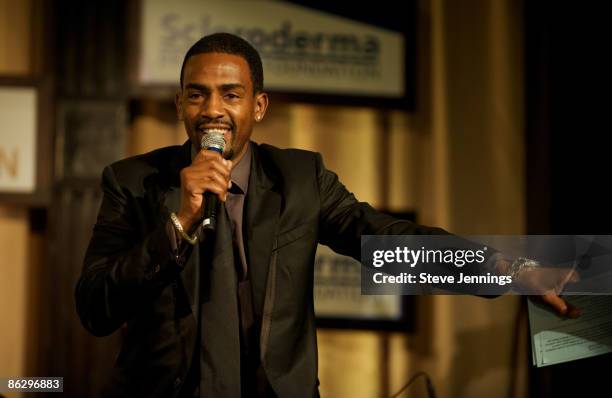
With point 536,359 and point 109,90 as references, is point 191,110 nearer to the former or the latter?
point 536,359

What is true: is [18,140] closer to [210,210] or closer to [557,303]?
[210,210]

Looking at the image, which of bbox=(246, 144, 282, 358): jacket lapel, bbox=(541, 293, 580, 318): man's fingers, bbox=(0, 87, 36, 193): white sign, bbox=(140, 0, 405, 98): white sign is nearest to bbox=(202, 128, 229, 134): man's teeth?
bbox=(246, 144, 282, 358): jacket lapel

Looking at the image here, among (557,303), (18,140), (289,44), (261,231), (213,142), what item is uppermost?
(289,44)

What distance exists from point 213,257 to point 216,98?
253mm

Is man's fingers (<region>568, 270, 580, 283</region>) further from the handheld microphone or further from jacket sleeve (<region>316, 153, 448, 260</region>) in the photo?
the handheld microphone

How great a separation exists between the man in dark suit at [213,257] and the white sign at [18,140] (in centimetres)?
101

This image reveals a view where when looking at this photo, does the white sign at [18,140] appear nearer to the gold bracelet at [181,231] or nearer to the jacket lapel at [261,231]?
the jacket lapel at [261,231]

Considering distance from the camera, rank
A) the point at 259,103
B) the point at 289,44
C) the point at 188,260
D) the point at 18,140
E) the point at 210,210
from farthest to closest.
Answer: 1. the point at 289,44
2. the point at 18,140
3. the point at 259,103
4. the point at 188,260
5. the point at 210,210

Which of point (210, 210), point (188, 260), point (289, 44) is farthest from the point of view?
point (289, 44)

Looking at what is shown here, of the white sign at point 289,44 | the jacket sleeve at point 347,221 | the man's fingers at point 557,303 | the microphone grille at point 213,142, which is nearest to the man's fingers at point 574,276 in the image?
the man's fingers at point 557,303

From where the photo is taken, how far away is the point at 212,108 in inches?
40.9

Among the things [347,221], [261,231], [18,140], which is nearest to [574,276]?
[347,221]

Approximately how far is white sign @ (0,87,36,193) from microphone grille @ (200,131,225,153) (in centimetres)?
118

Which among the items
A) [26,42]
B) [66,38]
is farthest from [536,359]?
[26,42]
